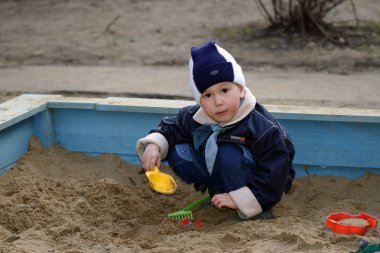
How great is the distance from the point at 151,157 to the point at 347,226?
833 millimetres

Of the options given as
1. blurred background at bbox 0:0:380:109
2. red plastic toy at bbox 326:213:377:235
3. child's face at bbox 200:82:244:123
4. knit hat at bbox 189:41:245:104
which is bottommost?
blurred background at bbox 0:0:380:109

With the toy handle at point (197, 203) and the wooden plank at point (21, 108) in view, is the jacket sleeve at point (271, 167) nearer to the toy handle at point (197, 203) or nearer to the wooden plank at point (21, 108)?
the toy handle at point (197, 203)

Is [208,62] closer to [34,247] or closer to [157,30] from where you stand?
[34,247]

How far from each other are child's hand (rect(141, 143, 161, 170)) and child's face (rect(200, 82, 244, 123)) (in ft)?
0.97

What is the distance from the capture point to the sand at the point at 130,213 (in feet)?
8.62

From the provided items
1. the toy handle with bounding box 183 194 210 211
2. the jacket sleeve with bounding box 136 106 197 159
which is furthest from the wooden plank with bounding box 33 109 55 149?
the toy handle with bounding box 183 194 210 211

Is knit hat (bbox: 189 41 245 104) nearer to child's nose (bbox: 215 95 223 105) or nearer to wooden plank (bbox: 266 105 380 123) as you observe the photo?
child's nose (bbox: 215 95 223 105)

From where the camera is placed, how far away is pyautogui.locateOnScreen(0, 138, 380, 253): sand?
2627 millimetres

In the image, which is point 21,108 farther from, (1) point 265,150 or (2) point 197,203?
(1) point 265,150

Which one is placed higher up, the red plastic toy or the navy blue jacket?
the navy blue jacket

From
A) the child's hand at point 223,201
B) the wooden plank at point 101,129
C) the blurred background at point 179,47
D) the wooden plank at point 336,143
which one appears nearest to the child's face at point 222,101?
the child's hand at point 223,201

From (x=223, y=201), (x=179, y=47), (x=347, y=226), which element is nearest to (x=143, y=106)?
(x=223, y=201)

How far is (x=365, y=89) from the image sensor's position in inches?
182

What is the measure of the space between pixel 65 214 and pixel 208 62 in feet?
2.67
